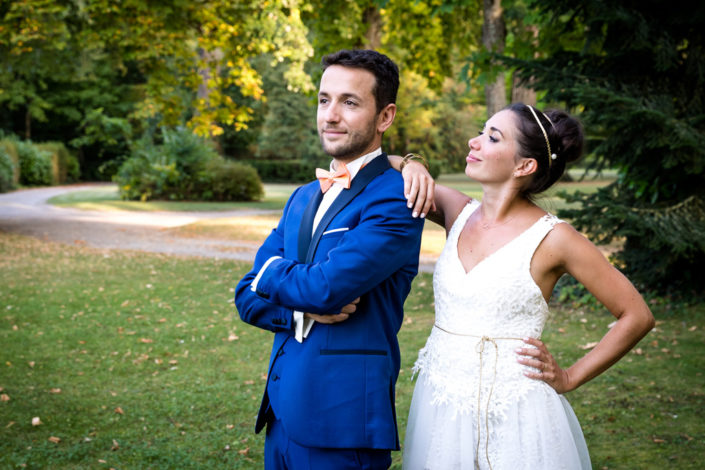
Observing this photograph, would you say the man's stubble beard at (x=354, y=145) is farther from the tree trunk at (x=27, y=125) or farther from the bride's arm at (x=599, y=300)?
the tree trunk at (x=27, y=125)

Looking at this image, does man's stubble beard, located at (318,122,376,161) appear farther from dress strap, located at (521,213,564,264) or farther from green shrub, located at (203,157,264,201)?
green shrub, located at (203,157,264,201)

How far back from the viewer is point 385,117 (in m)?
2.41


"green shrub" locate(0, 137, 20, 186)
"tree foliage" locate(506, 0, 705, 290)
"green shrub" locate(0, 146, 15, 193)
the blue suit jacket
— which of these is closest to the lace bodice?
the blue suit jacket

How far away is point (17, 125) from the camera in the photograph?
4459 centimetres

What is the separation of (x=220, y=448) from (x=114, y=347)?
311cm

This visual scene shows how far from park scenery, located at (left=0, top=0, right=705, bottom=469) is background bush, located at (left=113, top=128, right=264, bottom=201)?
5633mm

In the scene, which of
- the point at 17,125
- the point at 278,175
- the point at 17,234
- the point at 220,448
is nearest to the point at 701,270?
the point at 220,448

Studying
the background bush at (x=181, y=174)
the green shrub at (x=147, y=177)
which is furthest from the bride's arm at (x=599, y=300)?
the green shrub at (x=147, y=177)

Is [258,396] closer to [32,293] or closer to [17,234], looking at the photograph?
[32,293]

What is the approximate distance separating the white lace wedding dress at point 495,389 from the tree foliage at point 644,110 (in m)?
4.85

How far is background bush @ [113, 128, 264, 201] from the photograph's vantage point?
25125 millimetres

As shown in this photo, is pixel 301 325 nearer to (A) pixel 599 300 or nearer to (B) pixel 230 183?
(A) pixel 599 300

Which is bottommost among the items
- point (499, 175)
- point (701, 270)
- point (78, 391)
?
point (78, 391)

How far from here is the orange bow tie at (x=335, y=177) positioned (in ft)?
7.65
